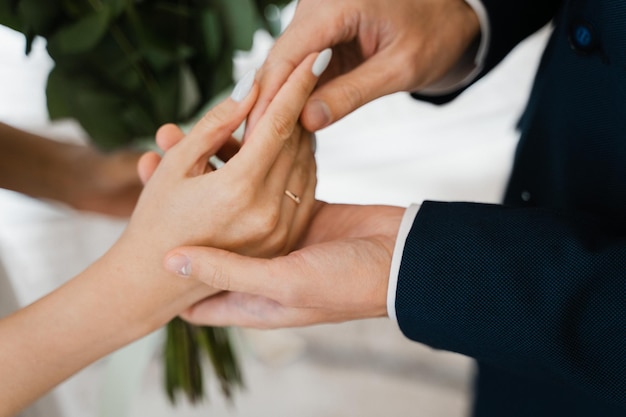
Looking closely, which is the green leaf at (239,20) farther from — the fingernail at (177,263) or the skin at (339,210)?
the fingernail at (177,263)

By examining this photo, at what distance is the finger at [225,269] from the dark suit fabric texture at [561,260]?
0.40 feet

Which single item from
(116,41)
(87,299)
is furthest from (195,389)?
(116,41)

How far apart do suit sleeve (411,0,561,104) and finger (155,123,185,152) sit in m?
0.38

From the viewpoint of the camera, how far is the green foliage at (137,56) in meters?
0.80

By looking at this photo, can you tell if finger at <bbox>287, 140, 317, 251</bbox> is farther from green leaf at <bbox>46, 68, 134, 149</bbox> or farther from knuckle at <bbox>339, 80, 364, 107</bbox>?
green leaf at <bbox>46, 68, 134, 149</bbox>

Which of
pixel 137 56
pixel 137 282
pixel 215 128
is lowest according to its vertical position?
pixel 137 282

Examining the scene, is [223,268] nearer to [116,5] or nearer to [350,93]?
[350,93]

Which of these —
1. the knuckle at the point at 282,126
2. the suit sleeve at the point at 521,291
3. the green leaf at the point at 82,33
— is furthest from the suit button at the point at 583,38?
the green leaf at the point at 82,33

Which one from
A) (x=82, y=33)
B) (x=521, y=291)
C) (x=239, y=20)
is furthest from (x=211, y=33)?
(x=521, y=291)

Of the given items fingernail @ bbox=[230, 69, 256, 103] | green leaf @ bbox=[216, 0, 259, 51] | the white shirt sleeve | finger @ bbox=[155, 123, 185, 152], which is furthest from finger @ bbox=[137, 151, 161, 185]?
the white shirt sleeve

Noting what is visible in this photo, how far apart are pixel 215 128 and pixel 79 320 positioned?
0.24 metres

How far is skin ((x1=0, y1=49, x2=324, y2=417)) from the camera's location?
64 cm

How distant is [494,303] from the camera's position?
57 cm

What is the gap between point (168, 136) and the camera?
71 cm
